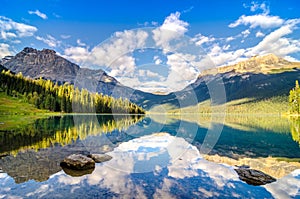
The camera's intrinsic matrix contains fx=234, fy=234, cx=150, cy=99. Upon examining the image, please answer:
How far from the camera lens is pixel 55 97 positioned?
119 m

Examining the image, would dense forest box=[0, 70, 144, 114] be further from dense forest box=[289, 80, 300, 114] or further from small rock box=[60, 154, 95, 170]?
small rock box=[60, 154, 95, 170]

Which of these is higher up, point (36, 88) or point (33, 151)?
point (36, 88)

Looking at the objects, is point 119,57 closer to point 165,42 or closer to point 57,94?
point 165,42

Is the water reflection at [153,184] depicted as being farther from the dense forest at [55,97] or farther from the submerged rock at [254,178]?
the dense forest at [55,97]

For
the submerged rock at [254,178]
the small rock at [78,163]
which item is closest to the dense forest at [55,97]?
the small rock at [78,163]

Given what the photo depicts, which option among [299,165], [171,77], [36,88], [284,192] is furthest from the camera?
[36,88]

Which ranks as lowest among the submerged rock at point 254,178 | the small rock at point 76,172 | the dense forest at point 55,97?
the small rock at point 76,172

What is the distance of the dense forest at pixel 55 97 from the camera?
111 m

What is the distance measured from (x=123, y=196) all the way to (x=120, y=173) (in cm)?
368

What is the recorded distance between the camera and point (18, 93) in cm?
11331

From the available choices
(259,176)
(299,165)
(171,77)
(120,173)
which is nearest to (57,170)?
(120,173)

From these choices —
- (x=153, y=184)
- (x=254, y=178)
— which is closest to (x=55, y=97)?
(x=153, y=184)

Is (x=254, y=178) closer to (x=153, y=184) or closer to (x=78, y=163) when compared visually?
(x=153, y=184)

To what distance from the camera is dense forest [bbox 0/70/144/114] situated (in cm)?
11138
